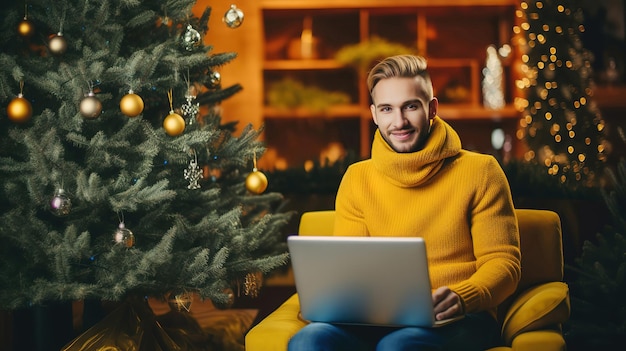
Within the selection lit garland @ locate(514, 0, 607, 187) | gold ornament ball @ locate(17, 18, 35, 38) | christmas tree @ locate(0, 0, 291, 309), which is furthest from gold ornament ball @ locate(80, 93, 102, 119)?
lit garland @ locate(514, 0, 607, 187)

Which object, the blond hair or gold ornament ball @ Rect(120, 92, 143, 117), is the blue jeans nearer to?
the blond hair

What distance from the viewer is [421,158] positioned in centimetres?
203

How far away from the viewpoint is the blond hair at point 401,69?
6.60ft

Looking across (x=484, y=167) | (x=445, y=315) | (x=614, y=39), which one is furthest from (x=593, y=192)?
(x=614, y=39)

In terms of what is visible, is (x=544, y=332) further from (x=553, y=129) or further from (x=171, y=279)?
(x=553, y=129)

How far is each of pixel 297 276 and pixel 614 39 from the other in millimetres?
5133

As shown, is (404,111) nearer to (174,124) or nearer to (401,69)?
(401,69)

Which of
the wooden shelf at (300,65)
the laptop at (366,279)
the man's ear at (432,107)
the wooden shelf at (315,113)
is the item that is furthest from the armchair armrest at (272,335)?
the wooden shelf at (300,65)

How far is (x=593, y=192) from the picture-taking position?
307 centimetres

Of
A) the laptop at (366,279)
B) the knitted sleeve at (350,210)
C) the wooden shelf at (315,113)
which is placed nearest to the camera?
the laptop at (366,279)

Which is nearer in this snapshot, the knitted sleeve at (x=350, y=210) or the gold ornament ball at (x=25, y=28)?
the knitted sleeve at (x=350, y=210)

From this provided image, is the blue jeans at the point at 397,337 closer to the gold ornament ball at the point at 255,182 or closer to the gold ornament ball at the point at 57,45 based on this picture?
the gold ornament ball at the point at 255,182

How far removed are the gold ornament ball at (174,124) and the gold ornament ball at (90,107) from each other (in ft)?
0.74

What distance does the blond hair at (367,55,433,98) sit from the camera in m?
2.01
